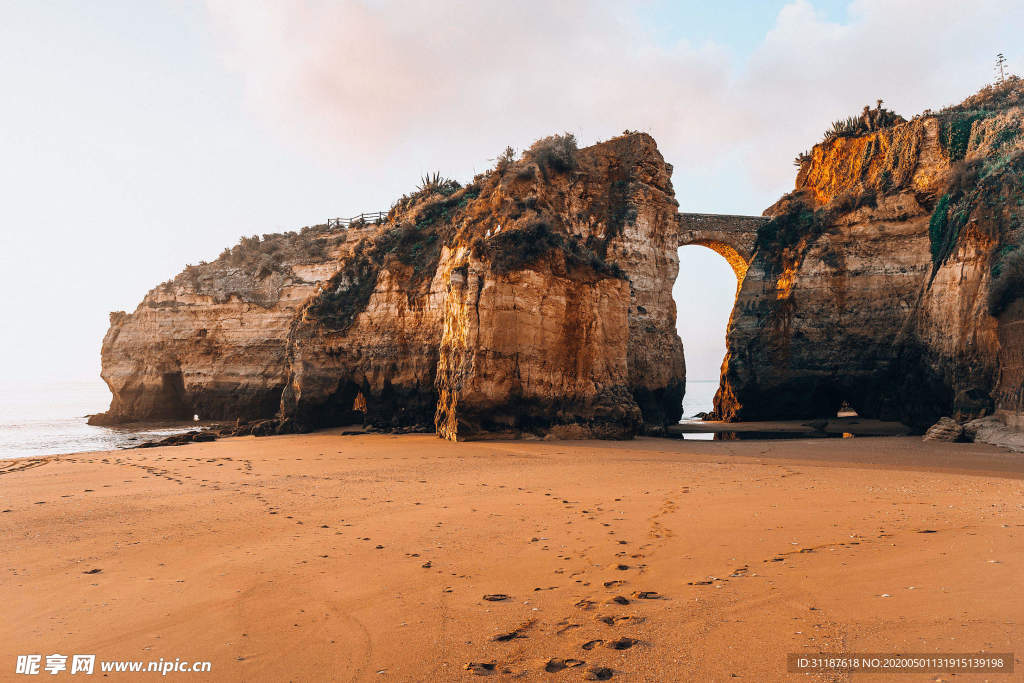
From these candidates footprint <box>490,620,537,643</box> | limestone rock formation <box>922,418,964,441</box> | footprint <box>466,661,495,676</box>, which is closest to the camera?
footprint <box>466,661,495,676</box>

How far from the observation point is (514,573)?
11.2 ft

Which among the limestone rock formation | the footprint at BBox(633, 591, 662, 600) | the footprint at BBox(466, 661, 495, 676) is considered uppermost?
the limestone rock formation

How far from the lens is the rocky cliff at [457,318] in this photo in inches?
490

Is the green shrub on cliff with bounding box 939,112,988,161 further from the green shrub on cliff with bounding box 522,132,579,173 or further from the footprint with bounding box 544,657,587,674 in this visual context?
the footprint with bounding box 544,657,587,674

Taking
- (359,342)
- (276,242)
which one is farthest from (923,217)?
(276,242)

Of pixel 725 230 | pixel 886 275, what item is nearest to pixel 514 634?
pixel 886 275

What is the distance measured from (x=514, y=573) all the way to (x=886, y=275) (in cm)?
2034

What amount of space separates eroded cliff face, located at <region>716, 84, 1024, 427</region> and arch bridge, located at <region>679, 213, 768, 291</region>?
1.15 meters

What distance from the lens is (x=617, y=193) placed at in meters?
19.6

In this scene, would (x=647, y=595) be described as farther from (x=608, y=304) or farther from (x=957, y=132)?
(x=957, y=132)

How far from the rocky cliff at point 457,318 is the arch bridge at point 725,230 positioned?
16.0 ft

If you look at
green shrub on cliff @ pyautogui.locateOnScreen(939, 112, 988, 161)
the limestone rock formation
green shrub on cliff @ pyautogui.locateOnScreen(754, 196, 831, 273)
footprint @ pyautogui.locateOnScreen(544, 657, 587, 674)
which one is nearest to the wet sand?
footprint @ pyautogui.locateOnScreen(544, 657, 587, 674)

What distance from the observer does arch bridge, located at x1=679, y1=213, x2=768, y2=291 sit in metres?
24.7

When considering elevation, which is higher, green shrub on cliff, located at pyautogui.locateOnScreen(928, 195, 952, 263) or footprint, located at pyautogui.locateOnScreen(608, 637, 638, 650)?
green shrub on cliff, located at pyautogui.locateOnScreen(928, 195, 952, 263)
